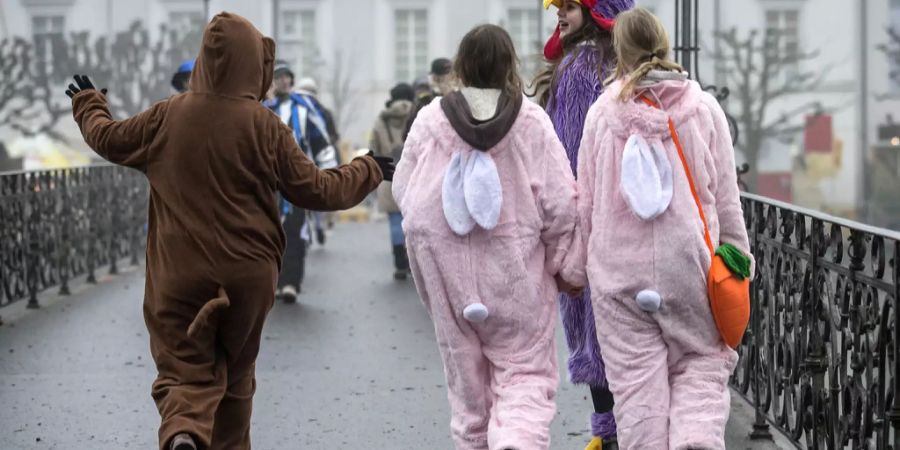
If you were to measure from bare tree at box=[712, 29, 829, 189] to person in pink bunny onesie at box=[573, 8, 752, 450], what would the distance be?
35512 millimetres

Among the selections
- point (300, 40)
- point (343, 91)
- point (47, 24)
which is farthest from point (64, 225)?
point (47, 24)

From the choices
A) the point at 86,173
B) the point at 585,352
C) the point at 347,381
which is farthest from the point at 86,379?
the point at 86,173

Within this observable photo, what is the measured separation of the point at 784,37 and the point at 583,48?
4282 centimetres

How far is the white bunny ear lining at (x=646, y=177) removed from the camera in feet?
19.0

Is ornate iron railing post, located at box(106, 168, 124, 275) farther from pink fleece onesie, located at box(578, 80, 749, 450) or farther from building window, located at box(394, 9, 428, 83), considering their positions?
building window, located at box(394, 9, 428, 83)

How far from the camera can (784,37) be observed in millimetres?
48562

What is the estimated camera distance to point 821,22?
48750 millimetres

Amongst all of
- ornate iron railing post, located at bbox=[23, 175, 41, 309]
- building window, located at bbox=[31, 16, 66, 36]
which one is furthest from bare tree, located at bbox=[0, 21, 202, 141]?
ornate iron railing post, located at bbox=[23, 175, 41, 309]

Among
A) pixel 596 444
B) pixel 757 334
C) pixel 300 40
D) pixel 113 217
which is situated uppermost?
pixel 300 40

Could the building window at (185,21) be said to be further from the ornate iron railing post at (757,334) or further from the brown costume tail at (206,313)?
the brown costume tail at (206,313)

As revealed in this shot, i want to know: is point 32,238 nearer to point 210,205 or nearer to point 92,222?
point 92,222

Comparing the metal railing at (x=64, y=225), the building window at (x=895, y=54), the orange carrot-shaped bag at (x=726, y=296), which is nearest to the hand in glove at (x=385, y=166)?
the orange carrot-shaped bag at (x=726, y=296)

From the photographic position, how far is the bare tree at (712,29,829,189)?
142 ft

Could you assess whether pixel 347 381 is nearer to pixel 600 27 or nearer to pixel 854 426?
pixel 600 27
